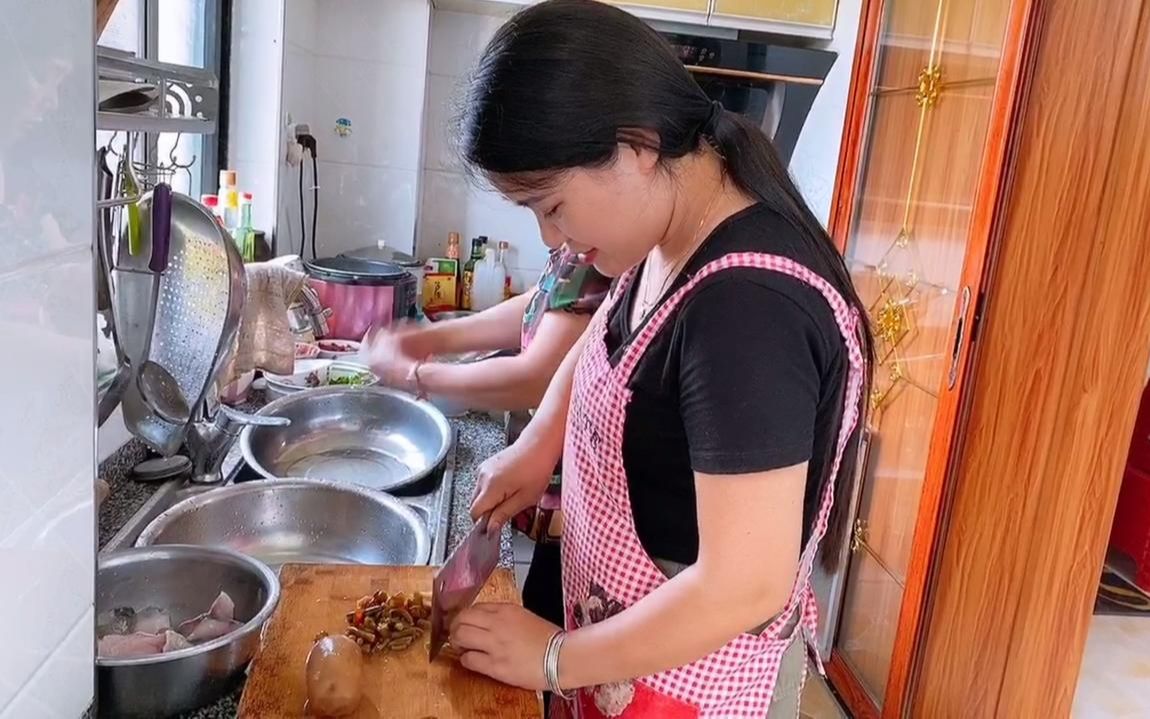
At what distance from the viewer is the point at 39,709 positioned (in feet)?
1.81

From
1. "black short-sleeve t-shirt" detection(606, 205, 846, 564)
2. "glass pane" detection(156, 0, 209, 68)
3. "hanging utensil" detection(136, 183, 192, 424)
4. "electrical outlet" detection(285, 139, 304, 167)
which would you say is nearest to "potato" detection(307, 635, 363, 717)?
"black short-sleeve t-shirt" detection(606, 205, 846, 564)

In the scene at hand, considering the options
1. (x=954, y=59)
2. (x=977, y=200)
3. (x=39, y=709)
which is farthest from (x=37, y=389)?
(x=954, y=59)

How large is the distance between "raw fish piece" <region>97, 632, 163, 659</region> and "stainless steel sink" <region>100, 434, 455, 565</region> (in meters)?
0.25

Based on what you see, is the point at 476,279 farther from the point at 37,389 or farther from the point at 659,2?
the point at 37,389

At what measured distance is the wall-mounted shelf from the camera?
2.36 ft

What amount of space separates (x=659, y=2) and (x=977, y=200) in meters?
1.04

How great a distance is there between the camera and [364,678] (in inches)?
28.2

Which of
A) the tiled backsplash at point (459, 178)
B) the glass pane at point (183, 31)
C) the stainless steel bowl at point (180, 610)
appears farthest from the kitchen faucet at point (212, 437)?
the tiled backsplash at point (459, 178)

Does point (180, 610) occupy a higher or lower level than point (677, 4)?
lower

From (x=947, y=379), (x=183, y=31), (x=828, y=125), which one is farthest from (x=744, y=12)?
(x=183, y=31)

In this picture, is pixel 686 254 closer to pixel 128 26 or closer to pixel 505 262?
pixel 128 26

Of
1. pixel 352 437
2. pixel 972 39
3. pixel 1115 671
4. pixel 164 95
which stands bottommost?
pixel 1115 671

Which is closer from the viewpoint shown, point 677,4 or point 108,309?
point 108,309

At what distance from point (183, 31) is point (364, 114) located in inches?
24.6
